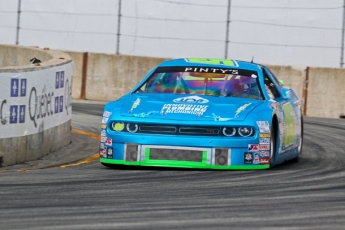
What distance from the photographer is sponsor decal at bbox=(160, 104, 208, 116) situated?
11.4 m

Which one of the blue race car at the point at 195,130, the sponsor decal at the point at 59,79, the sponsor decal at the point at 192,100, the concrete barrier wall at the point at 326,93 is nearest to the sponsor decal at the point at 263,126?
the blue race car at the point at 195,130

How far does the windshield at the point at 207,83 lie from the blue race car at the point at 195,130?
0.02 m

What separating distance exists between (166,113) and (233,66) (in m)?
1.78

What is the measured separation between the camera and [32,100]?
13219mm

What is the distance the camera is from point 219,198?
8.87 meters

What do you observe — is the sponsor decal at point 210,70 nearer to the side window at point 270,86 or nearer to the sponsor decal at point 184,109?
the side window at point 270,86

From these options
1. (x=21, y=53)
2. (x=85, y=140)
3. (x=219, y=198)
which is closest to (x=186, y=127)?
(x=219, y=198)

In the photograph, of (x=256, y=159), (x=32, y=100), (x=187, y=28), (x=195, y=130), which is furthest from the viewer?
(x=187, y=28)

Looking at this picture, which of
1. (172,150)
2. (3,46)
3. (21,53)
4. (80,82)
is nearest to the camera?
(172,150)

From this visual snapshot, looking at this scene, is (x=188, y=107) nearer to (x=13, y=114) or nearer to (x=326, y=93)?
(x=13, y=114)

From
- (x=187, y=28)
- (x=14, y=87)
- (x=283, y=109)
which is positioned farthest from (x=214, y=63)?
(x=187, y=28)

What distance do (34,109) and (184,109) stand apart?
2.61 metres

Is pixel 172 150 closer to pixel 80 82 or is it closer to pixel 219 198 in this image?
pixel 219 198

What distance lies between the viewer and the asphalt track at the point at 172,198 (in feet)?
25.1
